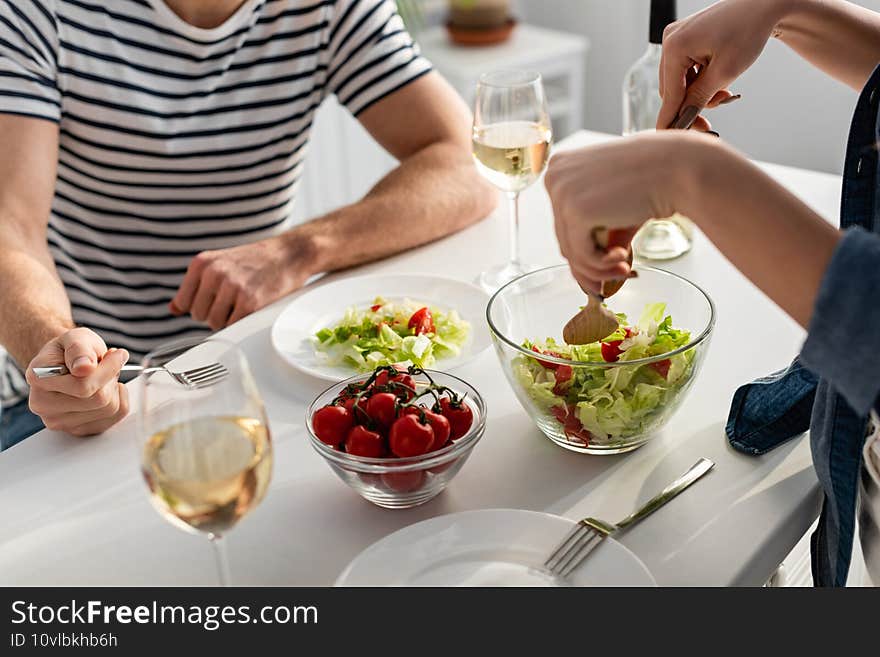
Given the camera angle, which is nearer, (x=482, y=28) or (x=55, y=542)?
(x=55, y=542)

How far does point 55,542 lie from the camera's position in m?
0.90

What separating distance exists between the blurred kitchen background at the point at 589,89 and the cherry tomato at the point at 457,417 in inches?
88.0

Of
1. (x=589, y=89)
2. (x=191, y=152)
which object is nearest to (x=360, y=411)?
(x=191, y=152)

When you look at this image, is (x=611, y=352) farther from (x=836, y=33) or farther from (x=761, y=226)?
(x=836, y=33)

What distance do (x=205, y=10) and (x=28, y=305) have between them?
2.07ft

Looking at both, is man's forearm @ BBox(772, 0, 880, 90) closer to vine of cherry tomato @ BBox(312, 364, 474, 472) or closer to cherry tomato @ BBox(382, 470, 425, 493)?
vine of cherry tomato @ BBox(312, 364, 474, 472)

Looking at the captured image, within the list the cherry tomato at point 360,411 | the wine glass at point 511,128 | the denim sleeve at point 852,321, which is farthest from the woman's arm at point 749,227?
the wine glass at point 511,128

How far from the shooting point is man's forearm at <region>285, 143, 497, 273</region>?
1.43 metres

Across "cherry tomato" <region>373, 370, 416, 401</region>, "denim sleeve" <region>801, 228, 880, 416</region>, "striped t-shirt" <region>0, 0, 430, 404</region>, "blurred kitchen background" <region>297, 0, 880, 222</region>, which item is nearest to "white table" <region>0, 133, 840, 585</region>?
"cherry tomato" <region>373, 370, 416, 401</region>

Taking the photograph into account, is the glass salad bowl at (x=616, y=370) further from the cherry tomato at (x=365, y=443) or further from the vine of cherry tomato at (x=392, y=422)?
the cherry tomato at (x=365, y=443)

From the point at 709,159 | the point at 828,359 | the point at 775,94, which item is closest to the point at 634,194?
the point at 709,159
